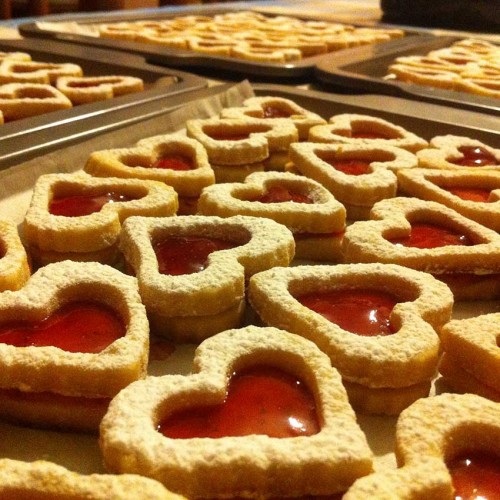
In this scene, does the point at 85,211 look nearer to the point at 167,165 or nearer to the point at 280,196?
the point at 167,165

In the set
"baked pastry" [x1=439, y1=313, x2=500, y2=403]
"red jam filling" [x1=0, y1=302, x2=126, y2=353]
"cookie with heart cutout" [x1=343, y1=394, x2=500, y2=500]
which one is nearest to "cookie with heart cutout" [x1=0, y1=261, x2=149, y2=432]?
"red jam filling" [x1=0, y1=302, x2=126, y2=353]

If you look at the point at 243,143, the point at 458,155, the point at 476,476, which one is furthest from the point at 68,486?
the point at 458,155

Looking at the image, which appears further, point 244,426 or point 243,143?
point 243,143

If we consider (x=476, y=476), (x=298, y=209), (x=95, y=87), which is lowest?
(x=476, y=476)

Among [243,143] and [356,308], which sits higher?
[243,143]

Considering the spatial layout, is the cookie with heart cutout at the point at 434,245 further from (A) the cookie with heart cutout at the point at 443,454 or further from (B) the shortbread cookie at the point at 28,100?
(B) the shortbread cookie at the point at 28,100

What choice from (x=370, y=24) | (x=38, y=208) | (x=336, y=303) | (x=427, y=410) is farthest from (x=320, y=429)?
(x=370, y=24)

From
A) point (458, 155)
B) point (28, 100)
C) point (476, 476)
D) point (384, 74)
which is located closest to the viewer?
point (476, 476)
